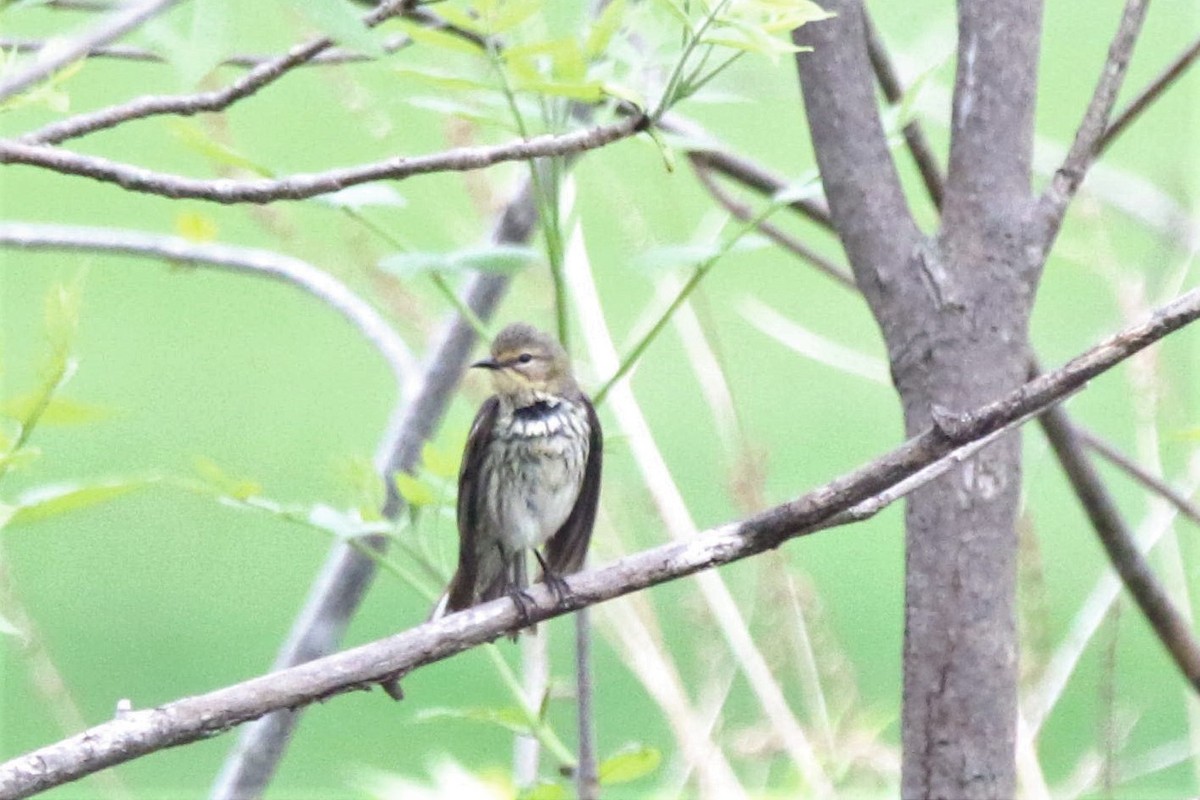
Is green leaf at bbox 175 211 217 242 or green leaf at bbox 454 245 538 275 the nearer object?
green leaf at bbox 454 245 538 275

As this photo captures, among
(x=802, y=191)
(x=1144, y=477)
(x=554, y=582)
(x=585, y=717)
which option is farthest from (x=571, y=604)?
(x=1144, y=477)

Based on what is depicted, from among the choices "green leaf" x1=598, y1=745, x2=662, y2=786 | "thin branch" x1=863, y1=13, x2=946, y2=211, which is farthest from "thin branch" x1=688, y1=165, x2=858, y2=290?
"green leaf" x1=598, y1=745, x2=662, y2=786

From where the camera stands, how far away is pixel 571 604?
1.44 m

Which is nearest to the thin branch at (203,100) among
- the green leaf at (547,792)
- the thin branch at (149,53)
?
the thin branch at (149,53)

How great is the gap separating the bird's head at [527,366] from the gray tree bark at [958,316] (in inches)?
36.5

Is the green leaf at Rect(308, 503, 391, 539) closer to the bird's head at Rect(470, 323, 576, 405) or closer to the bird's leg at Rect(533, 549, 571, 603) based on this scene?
the bird's leg at Rect(533, 549, 571, 603)

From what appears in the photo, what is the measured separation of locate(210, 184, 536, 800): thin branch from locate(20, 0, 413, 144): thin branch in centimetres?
83

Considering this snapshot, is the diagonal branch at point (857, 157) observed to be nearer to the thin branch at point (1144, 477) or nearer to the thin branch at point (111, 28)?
the thin branch at point (1144, 477)

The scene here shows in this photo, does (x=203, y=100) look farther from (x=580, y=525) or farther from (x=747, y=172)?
(x=580, y=525)

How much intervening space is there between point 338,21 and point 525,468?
1.71 m

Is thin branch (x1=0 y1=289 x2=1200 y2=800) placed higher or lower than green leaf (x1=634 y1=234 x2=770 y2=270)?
lower

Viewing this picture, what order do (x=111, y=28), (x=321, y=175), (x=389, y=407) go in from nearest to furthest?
(x=111, y=28)
(x=321, y=175)
(x=389, y=407)

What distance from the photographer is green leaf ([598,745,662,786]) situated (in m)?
1.61

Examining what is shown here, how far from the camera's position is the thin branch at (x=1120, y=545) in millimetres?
1926
